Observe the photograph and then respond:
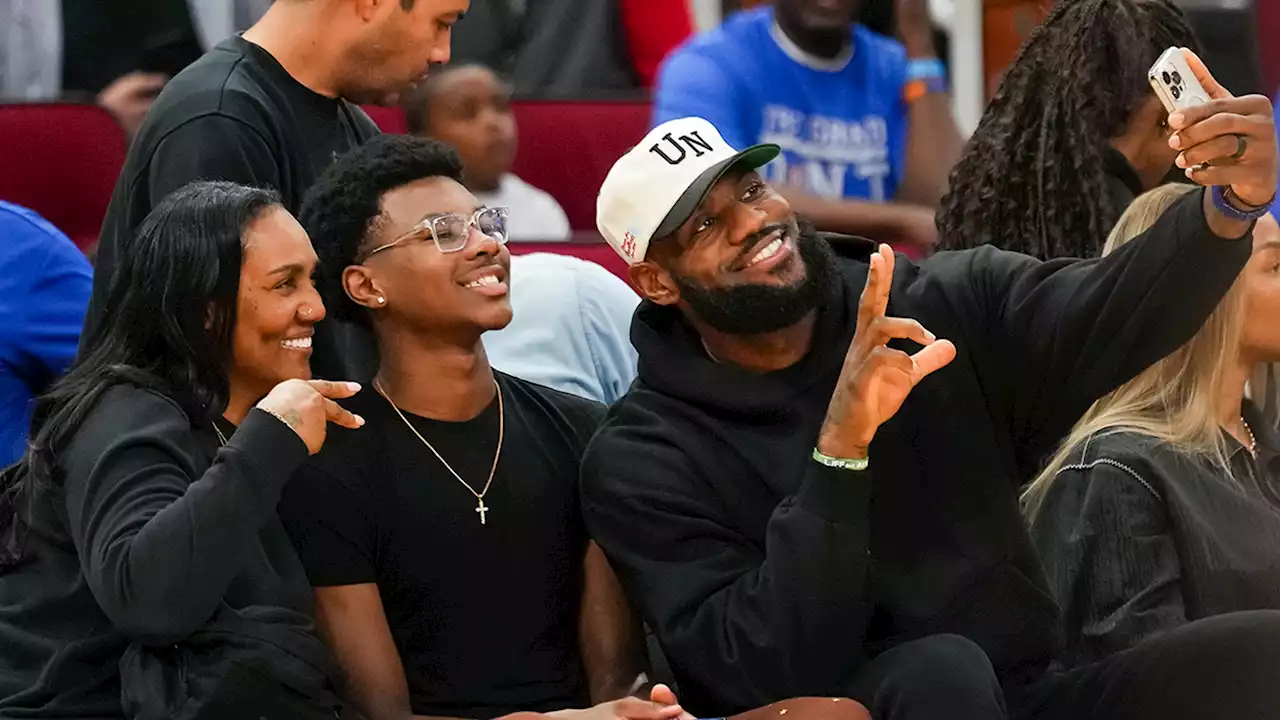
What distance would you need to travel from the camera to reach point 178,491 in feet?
8.23

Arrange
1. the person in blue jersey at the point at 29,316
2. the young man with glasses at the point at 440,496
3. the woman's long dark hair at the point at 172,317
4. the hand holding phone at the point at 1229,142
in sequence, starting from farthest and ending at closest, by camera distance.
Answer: the person in blue jersey at the point at 29,316 < the young man with glasses at the point at 440,496 < the woman's long dark hair at the point at 172,317 < the hand holding phone at the point at 1229,142

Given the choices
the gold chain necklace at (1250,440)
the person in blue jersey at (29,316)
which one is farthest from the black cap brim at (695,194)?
the person in blue jersey at (29,316)

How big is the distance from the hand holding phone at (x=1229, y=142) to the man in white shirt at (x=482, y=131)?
2.24 metres

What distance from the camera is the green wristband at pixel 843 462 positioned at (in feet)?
8.13

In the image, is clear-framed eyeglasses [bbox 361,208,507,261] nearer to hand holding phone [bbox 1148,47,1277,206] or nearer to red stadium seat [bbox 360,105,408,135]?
hand holding phone [bbox 1148,47,1277,206]

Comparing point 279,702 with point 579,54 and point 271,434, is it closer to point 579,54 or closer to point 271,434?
point 271,434

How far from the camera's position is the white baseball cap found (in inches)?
109

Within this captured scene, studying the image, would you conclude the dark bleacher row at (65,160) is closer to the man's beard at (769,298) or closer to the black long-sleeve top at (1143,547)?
the man's beard at (769,298)

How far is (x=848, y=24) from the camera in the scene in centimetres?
448

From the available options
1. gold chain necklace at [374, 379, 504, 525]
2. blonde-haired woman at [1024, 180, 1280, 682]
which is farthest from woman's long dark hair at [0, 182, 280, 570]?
blonde-haired woman at [1024, 180, 1280, 682]

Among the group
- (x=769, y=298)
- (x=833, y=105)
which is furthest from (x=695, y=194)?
(x=833, y=105)

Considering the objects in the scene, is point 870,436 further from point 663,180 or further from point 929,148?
point 929,148

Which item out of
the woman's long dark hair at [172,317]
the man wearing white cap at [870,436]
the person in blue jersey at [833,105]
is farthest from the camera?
the person in blue jersey at [833,105]

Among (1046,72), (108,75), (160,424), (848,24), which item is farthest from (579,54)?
(160,424)
